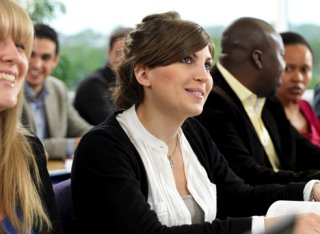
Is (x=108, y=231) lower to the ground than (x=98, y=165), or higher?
lower

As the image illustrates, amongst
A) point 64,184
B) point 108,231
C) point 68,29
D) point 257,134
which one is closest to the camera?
point 108,231

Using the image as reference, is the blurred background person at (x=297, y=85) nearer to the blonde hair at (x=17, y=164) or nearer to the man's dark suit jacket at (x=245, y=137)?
the man's dark suit jacket at (x=245, y=137)

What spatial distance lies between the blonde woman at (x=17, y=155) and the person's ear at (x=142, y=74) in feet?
1.28

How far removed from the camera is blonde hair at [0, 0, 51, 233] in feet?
4.52

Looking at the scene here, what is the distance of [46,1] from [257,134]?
2776mm

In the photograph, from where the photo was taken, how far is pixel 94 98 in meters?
4.18

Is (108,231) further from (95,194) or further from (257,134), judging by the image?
(257,134)

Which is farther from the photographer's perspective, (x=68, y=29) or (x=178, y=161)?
(x=68, y=29)

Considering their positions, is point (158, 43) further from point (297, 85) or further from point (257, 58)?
point (297, 85)

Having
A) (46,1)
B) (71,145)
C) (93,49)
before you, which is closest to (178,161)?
(71,145)

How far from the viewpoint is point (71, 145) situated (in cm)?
336

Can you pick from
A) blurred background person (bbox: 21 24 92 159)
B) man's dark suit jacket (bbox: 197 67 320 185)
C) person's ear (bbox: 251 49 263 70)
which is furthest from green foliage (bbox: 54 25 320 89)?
person's ear (bbox: 251 49 263 70)

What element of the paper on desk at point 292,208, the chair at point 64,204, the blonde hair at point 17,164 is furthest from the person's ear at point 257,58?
the blonde hair at point 17,164

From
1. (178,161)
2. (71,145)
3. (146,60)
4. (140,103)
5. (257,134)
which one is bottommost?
(71,145)
